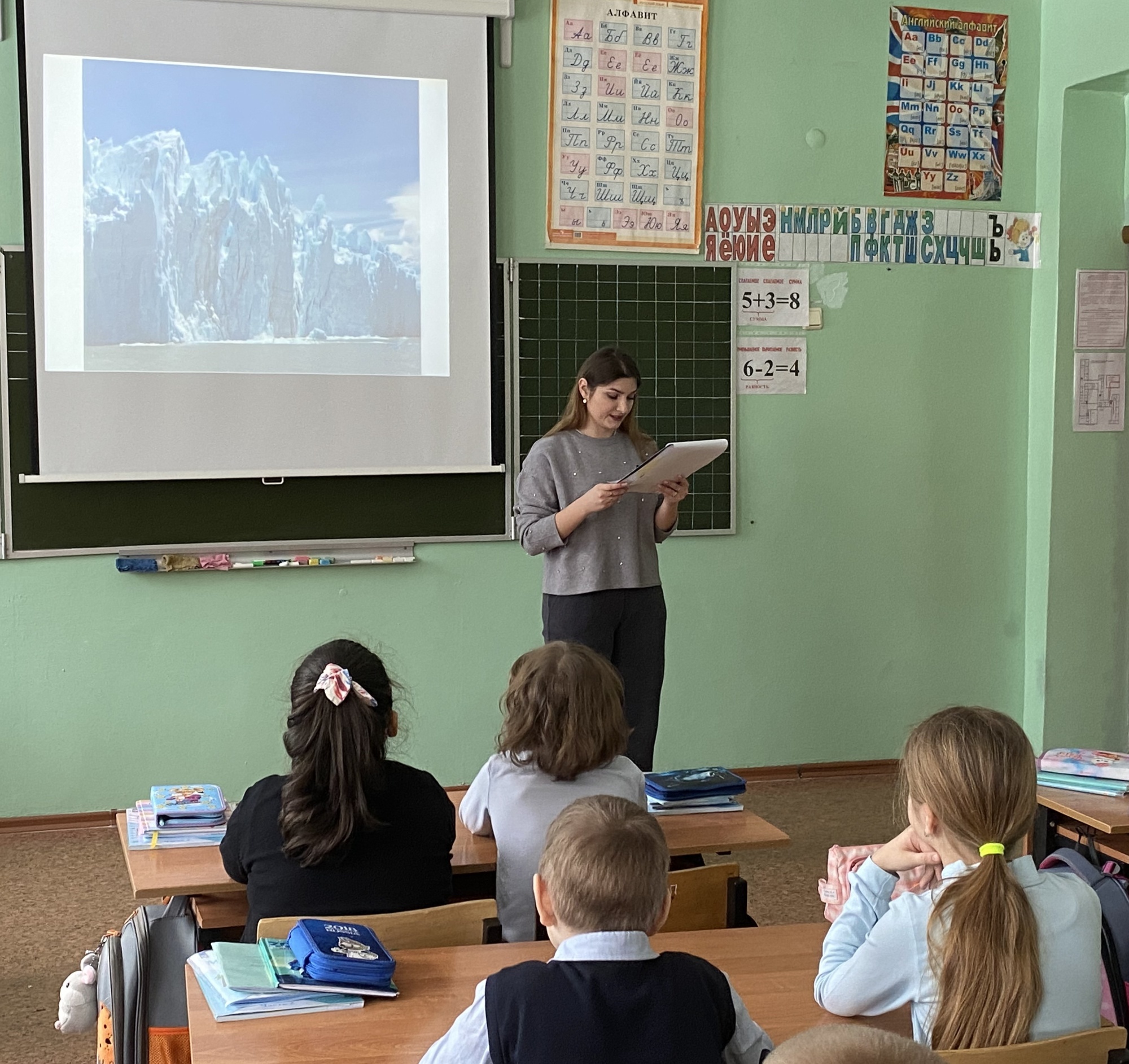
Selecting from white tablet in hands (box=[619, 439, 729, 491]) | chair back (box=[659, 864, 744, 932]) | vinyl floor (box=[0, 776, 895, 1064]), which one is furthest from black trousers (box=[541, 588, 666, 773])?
chair back (box=[659, 864, 744, 932])

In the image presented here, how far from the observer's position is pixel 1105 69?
15.8 ft

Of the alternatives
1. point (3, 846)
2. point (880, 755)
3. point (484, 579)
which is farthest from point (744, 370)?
point (3, 846)

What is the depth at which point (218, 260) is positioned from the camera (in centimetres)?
438

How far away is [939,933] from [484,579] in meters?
3.25

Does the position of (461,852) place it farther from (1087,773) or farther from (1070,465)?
(1070,465)

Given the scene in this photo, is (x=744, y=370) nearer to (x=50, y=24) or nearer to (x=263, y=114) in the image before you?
(x=263, y=114)

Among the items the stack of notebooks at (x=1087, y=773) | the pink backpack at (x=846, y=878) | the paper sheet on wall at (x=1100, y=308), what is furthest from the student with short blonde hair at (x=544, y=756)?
the paper sheet on wall at (x=1100, y=308)

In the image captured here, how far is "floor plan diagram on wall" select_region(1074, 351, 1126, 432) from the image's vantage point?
5.15 metres

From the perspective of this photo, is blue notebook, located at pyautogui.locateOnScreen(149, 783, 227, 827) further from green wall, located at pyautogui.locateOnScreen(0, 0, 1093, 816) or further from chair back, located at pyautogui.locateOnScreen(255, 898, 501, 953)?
green wall, located at pyautogui.locateOnScreen(0, 0, 1093, 816)

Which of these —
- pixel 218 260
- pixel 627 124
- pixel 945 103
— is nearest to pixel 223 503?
pixel 218 260

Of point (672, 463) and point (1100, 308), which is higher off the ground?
point (1100, 308)

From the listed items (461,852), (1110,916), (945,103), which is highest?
(945,103)

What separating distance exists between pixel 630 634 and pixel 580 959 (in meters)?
2.41

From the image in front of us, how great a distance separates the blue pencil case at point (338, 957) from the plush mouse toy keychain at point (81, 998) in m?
0.83
